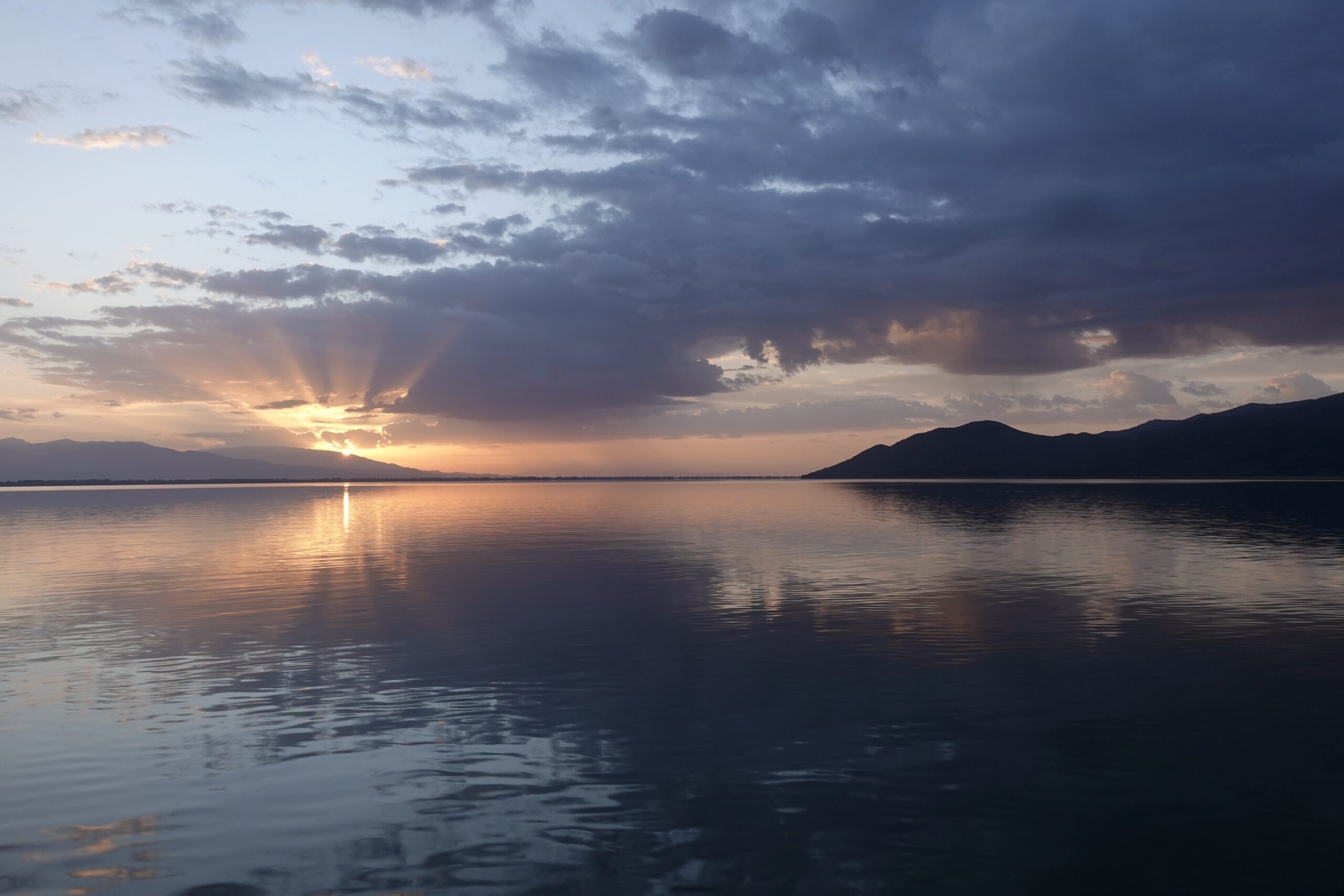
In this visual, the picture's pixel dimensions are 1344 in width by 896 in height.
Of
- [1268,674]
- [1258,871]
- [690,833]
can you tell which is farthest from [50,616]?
[1268,674]

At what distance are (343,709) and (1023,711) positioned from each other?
17.7m

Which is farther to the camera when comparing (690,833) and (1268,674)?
(1268,674)

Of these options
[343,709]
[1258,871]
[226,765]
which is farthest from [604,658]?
[1258,871]

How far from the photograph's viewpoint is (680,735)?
65.0ft

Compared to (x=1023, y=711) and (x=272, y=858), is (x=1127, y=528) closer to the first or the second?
(x=1023, y=711)

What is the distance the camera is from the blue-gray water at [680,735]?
13203mm

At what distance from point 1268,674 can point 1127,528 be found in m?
65.7

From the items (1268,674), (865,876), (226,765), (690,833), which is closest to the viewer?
(865,876)

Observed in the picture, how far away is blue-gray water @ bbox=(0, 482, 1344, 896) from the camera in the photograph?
13203 millimetres

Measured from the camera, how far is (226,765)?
17.8 metres

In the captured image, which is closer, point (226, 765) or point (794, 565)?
point (226, 765)

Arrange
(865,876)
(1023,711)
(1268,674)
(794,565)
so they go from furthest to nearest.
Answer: (794,565), (1268,674), (1023,711), (865,876)

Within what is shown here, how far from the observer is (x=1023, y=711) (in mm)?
21141

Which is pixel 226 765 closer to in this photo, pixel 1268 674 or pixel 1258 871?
pixel 1258 871
